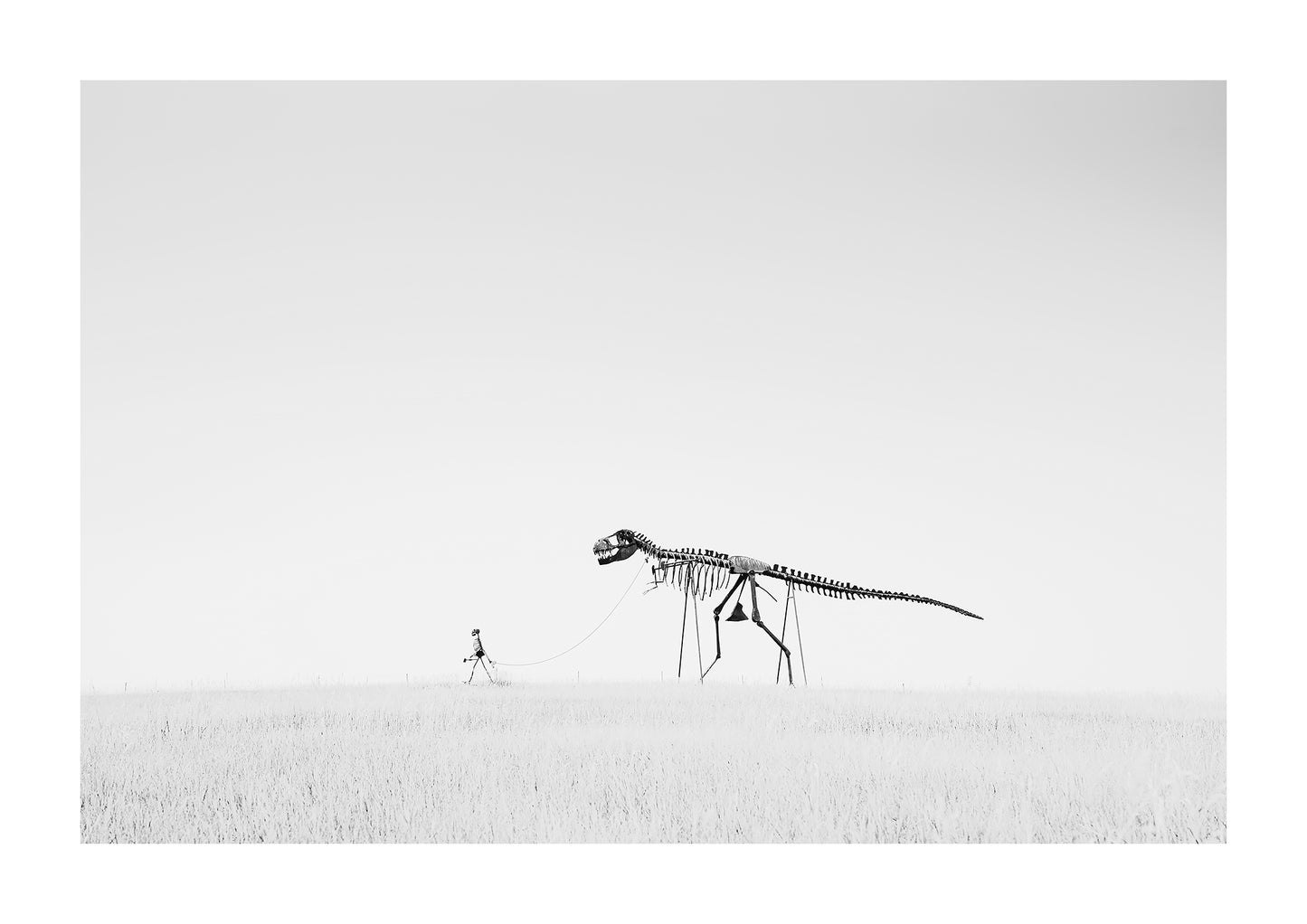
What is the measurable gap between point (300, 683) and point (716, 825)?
30.9ft

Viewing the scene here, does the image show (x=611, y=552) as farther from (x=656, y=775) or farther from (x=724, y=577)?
(x=656, y=775)

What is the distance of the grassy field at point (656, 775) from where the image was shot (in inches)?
303

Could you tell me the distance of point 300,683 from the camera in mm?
15250

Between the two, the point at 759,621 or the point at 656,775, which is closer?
the point at 656,775

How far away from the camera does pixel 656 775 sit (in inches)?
333

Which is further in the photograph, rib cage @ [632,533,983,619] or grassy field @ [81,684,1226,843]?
rib cage @ [632,533,983,619]

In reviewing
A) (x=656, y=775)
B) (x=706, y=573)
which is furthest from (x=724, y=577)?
(x=656, y=775)

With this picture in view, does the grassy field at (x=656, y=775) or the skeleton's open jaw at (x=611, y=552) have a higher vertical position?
the skeleton's open jaw at (x=611, y=552)

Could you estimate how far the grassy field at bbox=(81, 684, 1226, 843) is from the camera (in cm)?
Answer: 768

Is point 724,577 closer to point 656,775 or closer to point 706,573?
point 706,573

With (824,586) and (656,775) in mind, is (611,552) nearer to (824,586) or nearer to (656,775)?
(824,586)

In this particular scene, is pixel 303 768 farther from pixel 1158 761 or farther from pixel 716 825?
pixel 1158 761

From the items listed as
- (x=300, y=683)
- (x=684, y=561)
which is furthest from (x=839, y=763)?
(x=300, y=683)

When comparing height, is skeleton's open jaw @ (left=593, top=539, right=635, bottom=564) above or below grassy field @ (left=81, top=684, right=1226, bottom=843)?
above
